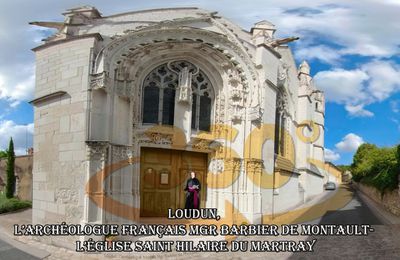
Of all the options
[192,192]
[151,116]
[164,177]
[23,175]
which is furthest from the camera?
[23,175]

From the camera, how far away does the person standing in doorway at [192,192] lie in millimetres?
10664

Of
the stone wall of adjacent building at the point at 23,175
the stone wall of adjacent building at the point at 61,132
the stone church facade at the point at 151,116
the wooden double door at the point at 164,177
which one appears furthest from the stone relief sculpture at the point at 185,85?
the stone wall of adjacent building at the point at 23,175

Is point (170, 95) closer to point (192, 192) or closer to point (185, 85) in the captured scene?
point (185, 85)

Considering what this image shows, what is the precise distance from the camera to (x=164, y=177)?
11.0 meters

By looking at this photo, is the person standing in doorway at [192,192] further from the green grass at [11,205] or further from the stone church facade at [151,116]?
the green grass at [11,205]

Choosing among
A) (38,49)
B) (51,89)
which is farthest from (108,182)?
(38,49)

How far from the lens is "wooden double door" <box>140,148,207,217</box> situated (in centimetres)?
1078

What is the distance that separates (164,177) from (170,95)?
2530mm

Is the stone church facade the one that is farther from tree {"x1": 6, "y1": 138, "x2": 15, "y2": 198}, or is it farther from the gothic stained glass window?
tree {"x1": 6, "y1": 138, "x2": 15, "y2": 198}

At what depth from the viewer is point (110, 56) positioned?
951 cm

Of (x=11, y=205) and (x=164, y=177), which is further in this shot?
(x=11, y=205)

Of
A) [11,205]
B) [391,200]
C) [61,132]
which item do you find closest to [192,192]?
[61,132]

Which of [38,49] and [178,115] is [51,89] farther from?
[178,115]

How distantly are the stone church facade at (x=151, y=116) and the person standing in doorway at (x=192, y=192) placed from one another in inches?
18.3
